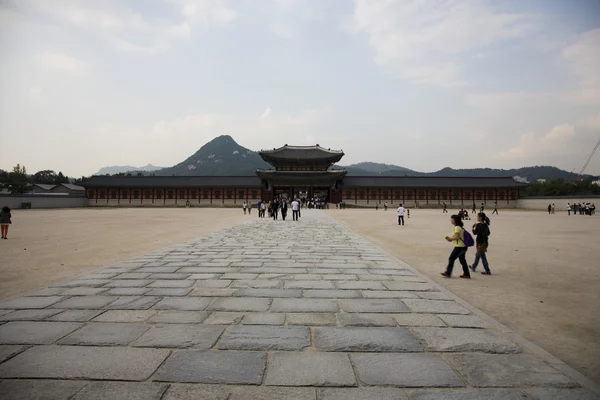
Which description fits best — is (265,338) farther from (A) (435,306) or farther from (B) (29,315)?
(B) (29,315)

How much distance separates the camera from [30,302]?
15.0 feet

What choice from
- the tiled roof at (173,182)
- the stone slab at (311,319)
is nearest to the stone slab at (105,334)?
the stone slab at (311,319)

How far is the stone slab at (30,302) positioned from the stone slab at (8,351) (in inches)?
55.0

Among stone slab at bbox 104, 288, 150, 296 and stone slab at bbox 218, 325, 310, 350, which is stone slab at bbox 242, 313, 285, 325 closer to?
stone slab at bbox 218, 325, 310, 350

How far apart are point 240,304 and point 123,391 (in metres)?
2.12

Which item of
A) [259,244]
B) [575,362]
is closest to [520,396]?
[575,362]

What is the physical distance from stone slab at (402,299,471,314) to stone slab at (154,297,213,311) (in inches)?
109

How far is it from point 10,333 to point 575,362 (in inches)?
217

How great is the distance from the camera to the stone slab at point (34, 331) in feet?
10.8

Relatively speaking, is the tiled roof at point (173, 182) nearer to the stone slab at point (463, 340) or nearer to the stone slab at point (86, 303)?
the stone slab at point (86, 303)

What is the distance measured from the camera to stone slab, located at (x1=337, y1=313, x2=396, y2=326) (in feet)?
12.6

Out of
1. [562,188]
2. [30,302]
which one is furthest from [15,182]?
[562,188]

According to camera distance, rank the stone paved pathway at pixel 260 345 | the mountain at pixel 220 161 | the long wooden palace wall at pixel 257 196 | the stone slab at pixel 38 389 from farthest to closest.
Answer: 1. the mountain at pixel 220 161
2. the long wooden palace wall at pixel 257 196
3. the stone paved pathway at pixel 260 345
4. the stone slab at pixel 38 389

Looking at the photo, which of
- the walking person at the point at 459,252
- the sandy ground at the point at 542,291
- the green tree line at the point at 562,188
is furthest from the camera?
the green tree line at the point at 562,188
